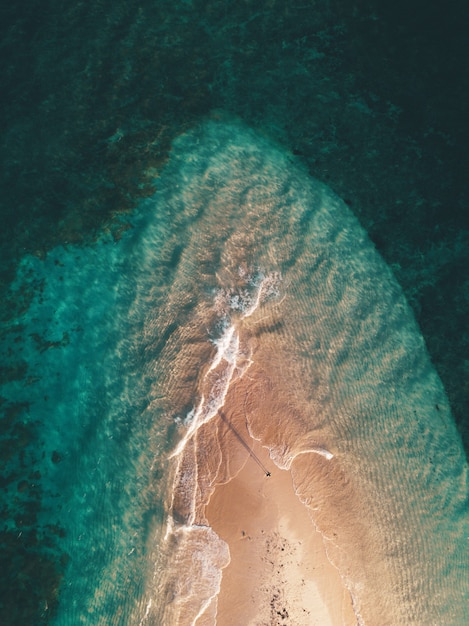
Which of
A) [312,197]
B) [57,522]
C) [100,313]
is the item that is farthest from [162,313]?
[57,522]

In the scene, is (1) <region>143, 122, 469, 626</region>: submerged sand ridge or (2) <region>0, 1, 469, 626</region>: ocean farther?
(2) <region>0, 1, 469, 626</region>: ocean

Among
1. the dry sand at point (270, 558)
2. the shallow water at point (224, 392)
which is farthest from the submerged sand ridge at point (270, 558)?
the shallow water at point (224, 392)

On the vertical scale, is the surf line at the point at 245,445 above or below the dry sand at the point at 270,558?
above

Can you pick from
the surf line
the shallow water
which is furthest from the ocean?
the surf line

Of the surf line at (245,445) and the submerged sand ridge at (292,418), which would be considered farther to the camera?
the surf line at (245,445)

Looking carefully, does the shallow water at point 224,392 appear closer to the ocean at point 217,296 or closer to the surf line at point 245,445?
the ocean at point 217,296

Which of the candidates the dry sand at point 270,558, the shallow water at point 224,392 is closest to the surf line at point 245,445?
the dry sand at point 270,558

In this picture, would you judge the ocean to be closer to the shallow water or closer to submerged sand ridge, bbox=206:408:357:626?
the shallow water
